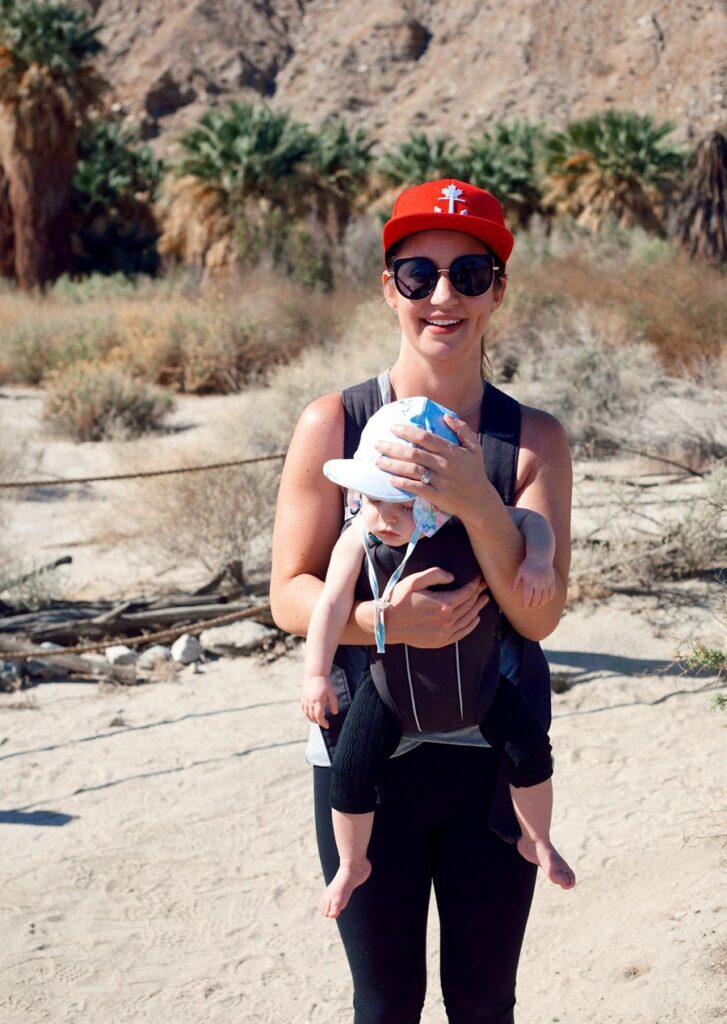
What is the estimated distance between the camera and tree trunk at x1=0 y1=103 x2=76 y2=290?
24812 millimetres

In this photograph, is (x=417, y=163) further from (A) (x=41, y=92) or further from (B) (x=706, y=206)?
(B) (x=706, y=206)

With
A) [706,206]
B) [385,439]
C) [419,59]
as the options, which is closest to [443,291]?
[385,439]

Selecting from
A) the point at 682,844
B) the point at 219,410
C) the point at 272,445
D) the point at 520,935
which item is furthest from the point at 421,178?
the point at 520,935

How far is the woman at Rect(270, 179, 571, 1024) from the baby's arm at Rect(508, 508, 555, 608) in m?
0.04

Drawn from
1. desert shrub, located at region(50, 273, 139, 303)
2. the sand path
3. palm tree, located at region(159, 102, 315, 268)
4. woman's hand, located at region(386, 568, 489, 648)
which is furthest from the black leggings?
palm tree, located at region(159, 102, 315, 268)

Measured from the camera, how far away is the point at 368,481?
1976mm

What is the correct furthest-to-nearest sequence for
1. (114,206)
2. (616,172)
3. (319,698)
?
1. (114,206)
2. (616,172)
3. (319,698)

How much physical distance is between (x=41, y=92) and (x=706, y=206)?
14558mm

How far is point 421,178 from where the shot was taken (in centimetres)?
2955

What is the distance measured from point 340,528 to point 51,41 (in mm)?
25247

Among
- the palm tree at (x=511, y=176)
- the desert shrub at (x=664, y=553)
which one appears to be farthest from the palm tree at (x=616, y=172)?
the desert shrub at (x=664, y=553)

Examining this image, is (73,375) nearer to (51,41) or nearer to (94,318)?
(94,318)

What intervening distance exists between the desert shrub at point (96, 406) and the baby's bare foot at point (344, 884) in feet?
38.8

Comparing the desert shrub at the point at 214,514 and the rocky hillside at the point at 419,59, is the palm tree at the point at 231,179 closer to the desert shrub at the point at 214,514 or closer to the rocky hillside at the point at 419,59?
the desert shrub at the point at 214,514
